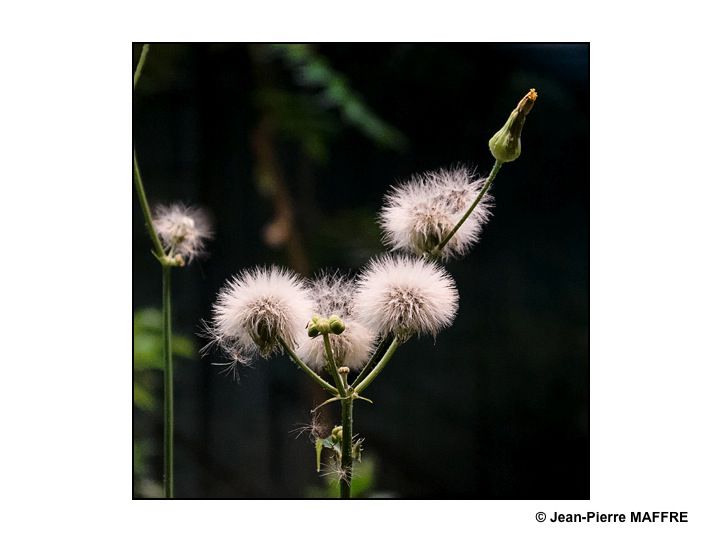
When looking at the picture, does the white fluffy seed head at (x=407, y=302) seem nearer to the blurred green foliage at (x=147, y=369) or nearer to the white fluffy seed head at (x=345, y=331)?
the white fluffy seed head at (x=345, y=331)

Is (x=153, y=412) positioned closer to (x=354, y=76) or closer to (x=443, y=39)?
(x=354, y=76)

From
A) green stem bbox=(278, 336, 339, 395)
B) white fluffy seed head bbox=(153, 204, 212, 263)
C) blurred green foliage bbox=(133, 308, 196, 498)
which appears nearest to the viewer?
green stem bbox=(278, 336, 339, 395)

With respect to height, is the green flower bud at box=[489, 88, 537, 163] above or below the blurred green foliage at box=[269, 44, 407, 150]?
below

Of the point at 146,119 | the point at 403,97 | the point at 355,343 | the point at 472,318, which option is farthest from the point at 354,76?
the point at 355,343

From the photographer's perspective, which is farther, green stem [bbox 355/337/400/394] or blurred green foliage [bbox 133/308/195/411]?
blurred green foliage [bbox 133/308/195/411]

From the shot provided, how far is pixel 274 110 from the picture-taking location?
1794 millimetres

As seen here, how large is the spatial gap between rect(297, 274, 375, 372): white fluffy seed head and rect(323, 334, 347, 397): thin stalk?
3 cm

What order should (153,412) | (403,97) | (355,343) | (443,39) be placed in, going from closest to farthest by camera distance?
1. (355,343)
2. (443,39)
3. (153,412)
4. (403,97)

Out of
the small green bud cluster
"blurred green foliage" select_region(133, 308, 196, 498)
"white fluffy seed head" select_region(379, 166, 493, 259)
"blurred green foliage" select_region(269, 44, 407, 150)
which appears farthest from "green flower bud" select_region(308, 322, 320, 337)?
"blurred green foliage" select_region(269, 44, 407, 150)

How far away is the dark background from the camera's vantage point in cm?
169

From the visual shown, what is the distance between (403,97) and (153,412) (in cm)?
93

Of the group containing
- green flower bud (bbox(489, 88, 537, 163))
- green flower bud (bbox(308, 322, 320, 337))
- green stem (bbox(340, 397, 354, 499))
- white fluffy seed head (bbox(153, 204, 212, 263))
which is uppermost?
green flower bud (bbox(489, 88, 537, 163))

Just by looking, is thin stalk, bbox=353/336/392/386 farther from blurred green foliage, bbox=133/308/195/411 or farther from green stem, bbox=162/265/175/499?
blurred green foliage, bbox=133/308/195/411

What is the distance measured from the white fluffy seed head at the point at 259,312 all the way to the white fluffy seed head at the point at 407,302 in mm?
38
